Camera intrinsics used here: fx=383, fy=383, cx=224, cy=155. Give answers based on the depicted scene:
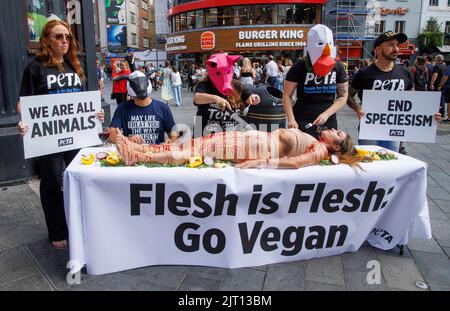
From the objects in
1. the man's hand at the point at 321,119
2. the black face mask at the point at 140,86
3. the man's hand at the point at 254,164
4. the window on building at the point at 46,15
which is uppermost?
the window on building at the point at 46,15

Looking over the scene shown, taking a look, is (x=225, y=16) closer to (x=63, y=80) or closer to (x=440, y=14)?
(x=440, y=14)

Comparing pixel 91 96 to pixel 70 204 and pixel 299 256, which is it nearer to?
pixel 70 204

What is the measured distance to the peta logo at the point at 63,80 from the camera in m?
3.07

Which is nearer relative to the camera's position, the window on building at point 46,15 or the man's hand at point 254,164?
the man's hand at point 254,164

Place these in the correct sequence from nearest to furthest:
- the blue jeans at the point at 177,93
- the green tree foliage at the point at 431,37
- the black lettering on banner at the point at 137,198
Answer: the black lettering on banner at the point at 137,198 < the blue jeans at the point at 177,93 < the green tree foliage at the point at 431,37

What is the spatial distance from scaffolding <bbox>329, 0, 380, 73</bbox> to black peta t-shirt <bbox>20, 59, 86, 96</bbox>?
94.8 ft

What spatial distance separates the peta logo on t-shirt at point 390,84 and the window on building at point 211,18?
102ft

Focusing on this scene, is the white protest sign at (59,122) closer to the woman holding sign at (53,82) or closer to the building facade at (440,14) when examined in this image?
the woman holding sign at (53,82)

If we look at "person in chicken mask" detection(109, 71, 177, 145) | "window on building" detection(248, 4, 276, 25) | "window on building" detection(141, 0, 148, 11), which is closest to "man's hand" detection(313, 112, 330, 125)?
"person in chicken mask" detection(109, 71, 177, 145)

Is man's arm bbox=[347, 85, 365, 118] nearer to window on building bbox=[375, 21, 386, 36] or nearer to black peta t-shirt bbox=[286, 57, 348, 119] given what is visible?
black peta t-shirt bbox=[286, 57, 348, 119]

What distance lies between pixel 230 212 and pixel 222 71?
127 centimetres

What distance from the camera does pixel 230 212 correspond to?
2750 millimetres

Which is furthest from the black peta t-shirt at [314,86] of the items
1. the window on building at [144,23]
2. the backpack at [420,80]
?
the window on building at [144,23]
